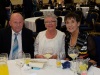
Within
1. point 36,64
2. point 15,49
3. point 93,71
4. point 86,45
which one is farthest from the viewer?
point 15,49

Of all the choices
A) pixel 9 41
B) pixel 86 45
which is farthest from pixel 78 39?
pixel 9 41

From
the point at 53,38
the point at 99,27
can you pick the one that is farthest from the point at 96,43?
the point at 99,27

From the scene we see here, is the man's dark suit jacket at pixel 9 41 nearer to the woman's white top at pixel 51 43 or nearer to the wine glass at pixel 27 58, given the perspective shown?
the woman's white top at pixel 51 43

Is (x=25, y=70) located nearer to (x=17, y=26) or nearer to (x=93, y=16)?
(x=17, y=26)

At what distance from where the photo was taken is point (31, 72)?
243 centimetres

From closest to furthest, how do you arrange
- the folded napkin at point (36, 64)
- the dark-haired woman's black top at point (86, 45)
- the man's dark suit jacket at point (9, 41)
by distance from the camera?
the folded napkin at point (36, 64) → the dark-haired woman's black top at point (86, 45) → the man's dark suit jacket at point (9, 41)

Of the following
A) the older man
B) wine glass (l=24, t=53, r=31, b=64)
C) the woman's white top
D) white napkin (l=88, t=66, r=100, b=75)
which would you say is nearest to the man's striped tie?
the older man

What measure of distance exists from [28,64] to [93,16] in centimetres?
570

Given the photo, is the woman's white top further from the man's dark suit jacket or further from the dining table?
the dining table

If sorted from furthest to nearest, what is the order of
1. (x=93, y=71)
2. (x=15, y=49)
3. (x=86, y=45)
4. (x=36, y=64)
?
1. (x=15, y=49)
2. (x=86, y=45)
3. (x=36, y=64)
4. (x=93, y=71)

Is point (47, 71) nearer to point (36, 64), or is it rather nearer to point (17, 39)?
point (36, 64)

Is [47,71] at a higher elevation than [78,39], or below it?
below

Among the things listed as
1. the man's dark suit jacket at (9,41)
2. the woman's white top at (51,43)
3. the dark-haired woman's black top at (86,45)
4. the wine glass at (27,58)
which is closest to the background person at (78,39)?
the dark-haired woman's black top at (86,45)

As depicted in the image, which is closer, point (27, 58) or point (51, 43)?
point (27, 58)
